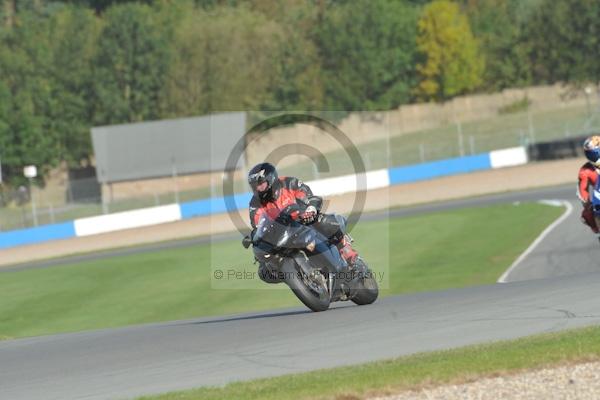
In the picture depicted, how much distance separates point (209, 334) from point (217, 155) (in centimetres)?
5090

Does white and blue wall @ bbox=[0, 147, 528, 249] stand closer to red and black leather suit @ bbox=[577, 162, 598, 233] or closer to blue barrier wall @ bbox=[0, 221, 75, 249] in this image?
blue barrier wall @ bbox=[0, 221, 75, 249]

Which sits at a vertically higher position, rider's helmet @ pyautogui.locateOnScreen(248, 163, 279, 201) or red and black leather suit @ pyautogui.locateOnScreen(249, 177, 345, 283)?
rider's helmet @ pyautogui.locateOnScreen(248, 163, 279, 201)

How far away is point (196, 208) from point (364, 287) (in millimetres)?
34982

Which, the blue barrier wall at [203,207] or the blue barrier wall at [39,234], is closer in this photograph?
the blue barrier wall at [39,234]

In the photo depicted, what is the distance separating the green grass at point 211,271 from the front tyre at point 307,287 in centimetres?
898

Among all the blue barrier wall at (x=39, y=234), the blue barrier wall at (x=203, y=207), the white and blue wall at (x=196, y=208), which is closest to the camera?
the white and blue wall at (x=196, y=208)

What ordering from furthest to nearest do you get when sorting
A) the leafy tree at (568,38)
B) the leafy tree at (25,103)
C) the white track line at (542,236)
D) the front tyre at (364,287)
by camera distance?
the leafy tree at (568,38) < the leafy tree at (25,103) < the white track line at (542,236) < the front tyre at (364,287)

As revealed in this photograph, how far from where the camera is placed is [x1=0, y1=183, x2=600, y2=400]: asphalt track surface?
10.7 metres

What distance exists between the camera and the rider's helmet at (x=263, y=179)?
13.4 m

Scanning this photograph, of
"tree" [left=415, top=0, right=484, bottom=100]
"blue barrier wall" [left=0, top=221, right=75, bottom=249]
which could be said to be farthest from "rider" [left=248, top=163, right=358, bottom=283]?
"tree" [left=415, top=0, right=484, bottom=100]

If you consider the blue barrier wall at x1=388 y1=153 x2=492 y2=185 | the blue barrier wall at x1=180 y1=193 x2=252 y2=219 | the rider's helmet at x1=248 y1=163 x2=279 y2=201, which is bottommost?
the blue barrier wall at x1=180 y1=193 x2=252 y2=219

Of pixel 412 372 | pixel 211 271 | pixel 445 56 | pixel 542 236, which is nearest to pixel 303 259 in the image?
pixel 412 372

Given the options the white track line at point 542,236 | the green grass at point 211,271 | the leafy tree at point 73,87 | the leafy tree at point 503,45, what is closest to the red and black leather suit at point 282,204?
the white track line at point 542,236

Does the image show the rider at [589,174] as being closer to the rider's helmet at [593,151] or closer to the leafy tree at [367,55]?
the rider's helmet at [593,151]
